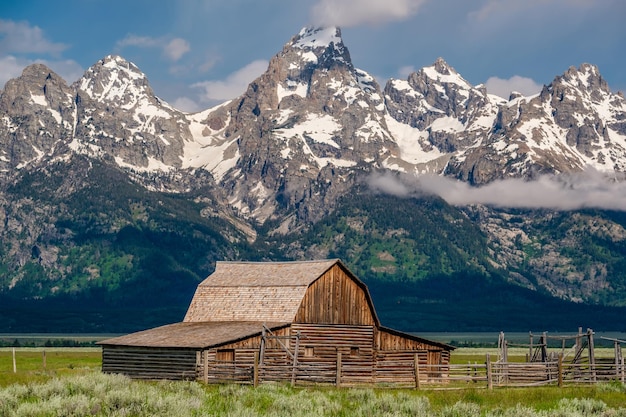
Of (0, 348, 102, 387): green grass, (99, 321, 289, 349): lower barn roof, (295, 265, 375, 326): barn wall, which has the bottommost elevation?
(0, 348, 102, 387): green grass

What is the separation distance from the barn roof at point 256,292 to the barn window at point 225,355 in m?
5.54

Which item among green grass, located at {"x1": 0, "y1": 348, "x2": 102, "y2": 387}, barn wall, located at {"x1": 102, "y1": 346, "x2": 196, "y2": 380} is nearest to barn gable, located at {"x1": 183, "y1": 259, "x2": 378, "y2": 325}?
barn wall, located at {"x1": 102, "y1": 346, "x2": 196, "y2": 380}

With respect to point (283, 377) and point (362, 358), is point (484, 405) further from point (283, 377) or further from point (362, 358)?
point (362, 358)

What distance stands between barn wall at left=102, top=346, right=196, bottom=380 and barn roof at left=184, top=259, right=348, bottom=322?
795 centimetres

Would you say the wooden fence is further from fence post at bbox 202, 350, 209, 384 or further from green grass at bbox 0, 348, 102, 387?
green grass at bbox 0, 348, 102, 387

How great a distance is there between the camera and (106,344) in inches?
2660

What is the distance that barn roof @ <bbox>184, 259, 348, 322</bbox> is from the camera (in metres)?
69.5

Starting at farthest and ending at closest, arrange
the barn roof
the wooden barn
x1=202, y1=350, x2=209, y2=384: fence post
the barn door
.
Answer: the barn roof, the wooden barn, the barn door, x1=202, y1=350, x2=209, y2=384: fence post

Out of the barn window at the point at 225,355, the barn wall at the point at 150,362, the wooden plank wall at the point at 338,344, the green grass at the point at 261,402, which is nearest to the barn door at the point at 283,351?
the wooden plank wall at the point at 338,344

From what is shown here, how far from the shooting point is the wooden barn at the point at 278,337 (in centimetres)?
6141

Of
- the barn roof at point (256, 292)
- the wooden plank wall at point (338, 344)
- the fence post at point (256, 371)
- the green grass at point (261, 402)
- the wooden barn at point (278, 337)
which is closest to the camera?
the green grass at point (261, 402)

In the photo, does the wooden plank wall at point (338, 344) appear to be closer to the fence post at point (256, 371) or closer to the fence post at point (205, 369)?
the fence post at point (205, 369)

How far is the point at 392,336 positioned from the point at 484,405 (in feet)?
103

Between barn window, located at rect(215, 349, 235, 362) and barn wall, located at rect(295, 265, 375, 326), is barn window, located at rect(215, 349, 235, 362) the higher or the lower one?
the lower one
